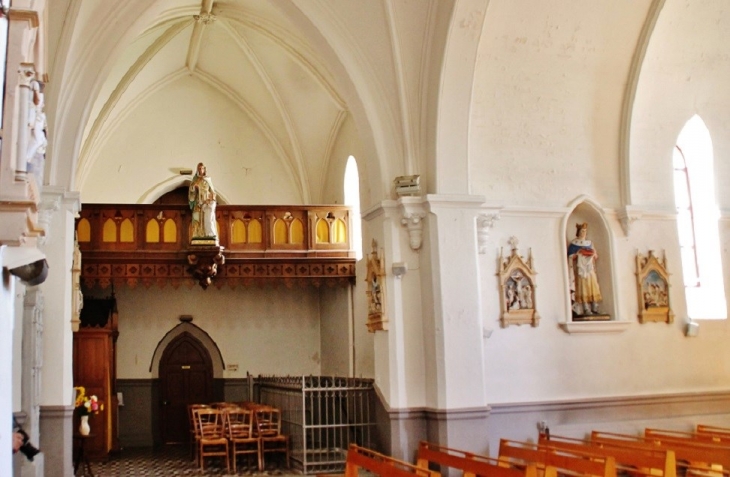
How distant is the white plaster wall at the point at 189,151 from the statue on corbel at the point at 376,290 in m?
6.81

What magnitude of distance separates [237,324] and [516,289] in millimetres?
7482

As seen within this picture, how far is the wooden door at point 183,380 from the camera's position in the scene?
17016mm

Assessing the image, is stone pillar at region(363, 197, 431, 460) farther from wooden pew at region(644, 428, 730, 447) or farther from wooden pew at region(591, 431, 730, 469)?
wooden pew at region(644, 428, 730, 447)

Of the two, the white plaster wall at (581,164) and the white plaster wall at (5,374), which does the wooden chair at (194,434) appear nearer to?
the white plaster wall at (581,164)

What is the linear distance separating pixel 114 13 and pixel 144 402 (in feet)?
28.9

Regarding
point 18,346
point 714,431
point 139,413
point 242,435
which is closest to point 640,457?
point 714,431

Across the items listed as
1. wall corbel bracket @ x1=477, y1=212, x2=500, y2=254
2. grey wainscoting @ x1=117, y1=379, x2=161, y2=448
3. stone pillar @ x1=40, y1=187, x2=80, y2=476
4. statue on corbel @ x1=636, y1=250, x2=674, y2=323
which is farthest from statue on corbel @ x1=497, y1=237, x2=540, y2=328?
grey wainscoting @ x1=117, y1=379, x2=161, y2=448

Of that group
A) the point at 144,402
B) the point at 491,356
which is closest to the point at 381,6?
the point at 491,356

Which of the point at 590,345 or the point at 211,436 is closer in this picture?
the point at 590,345

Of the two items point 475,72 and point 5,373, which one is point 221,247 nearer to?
point 475,72

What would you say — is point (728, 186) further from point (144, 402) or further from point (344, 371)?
point (144, 402)

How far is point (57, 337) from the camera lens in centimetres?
1064

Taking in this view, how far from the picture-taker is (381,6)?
36.8ft

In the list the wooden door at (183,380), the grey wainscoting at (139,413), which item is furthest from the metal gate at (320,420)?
the grey wainscoting at (139,413)
